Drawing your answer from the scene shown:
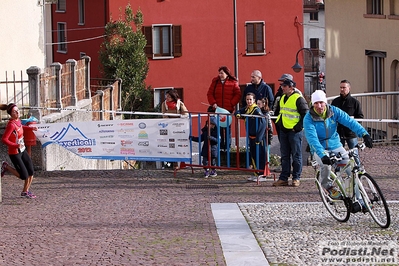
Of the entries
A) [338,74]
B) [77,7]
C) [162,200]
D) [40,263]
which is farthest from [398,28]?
[77,7]

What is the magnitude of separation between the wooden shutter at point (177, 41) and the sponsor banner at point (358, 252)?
37383mm

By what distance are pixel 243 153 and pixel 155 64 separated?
→ 31.4 m

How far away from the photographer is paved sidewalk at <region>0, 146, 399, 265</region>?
8.91 m

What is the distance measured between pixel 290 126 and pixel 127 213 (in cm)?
338

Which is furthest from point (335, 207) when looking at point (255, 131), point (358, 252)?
point (255, 131)

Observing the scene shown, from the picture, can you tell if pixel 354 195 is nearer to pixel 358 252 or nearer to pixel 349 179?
pixel 349 179

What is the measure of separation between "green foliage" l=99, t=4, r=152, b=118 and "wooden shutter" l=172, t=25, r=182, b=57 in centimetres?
356

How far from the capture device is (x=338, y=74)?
1345 inches

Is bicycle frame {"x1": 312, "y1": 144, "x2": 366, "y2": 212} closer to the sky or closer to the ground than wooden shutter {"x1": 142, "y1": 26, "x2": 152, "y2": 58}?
closer to the ground

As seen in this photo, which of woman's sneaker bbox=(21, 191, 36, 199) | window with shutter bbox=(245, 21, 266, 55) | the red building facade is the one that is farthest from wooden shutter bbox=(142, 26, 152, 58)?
woman's sneaker bbox=(21, 191, 36, 199)

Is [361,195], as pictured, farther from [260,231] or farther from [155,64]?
[155,64]

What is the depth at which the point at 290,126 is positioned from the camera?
13.6 meters

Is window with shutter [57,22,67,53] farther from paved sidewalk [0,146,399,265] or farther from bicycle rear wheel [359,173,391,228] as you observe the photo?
bicycle rear wheel [359,173,391,228]

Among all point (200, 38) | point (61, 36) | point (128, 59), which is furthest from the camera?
point (61, 36)
